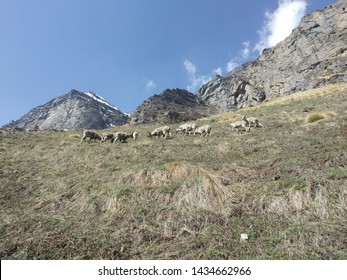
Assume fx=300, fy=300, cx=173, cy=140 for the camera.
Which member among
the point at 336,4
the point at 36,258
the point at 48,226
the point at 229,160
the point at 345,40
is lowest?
the point at 36,258

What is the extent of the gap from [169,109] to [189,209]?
9873 centimetres

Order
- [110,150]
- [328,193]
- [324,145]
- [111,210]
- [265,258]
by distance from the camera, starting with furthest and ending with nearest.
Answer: [110,150], [324,145], [111,210], [328,193], [265,258]

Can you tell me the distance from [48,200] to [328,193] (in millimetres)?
10266

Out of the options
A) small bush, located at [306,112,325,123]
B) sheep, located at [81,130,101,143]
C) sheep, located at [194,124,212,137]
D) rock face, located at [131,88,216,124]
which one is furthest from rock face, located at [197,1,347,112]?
sheep, located at [81,130,101,143]

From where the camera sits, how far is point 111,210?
10.6 meters

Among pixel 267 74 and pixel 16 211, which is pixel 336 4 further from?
pixel 16 211

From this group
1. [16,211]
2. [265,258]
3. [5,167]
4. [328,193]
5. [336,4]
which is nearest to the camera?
[265,258]

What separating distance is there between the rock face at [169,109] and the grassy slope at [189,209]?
7470 centimetres

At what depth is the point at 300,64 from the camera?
124812mm

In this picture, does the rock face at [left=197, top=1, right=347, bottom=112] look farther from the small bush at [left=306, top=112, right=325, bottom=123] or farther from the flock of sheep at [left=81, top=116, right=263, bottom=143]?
the flock of sheep at [left=81, top=116, right=263, bottom=143]

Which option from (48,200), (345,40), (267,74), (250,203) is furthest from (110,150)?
(267,74)

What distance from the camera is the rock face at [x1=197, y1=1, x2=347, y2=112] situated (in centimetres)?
10570

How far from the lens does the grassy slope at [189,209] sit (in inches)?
314

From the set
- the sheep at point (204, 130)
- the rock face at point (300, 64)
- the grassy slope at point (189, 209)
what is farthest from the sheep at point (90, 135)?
the rock face at point (300, 64)
